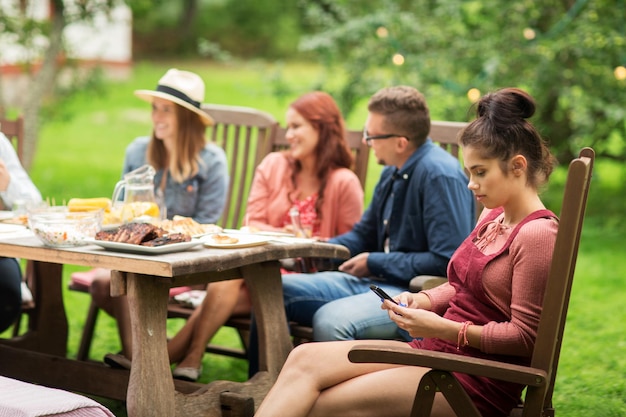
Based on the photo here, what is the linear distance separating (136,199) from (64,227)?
2.19ft

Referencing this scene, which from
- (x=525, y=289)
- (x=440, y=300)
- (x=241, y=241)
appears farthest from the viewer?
(x=241, y=241)

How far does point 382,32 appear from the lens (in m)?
8.14

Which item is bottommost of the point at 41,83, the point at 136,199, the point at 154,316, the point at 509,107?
the point at 154,316

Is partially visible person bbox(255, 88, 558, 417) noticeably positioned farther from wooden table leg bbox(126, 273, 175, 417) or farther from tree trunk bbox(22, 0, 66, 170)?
tree trunk bbox(22, 0, 66, 170)

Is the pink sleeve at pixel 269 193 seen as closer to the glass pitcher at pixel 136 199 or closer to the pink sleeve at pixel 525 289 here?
the glass pitcher at pixel 136 199

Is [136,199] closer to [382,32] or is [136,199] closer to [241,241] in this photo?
[241,241]

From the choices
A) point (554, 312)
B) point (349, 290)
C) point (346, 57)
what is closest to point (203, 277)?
point (349, 290)

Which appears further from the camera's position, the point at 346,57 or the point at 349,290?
the point at 346,57

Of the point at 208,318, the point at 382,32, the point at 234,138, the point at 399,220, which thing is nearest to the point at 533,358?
the point at 399,220

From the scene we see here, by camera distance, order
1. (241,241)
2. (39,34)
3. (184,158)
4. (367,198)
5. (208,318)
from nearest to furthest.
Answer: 1. (241,241)
2. (208,318)
3. (184,158)
4. (39,34)
5. (367,198)

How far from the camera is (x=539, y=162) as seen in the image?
9.68 ft

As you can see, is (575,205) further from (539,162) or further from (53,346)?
(53,346)

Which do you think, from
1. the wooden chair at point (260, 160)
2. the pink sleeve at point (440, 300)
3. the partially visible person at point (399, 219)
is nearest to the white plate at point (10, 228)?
the wooden chair at point (260, 160)

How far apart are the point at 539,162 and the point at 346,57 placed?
611cm
